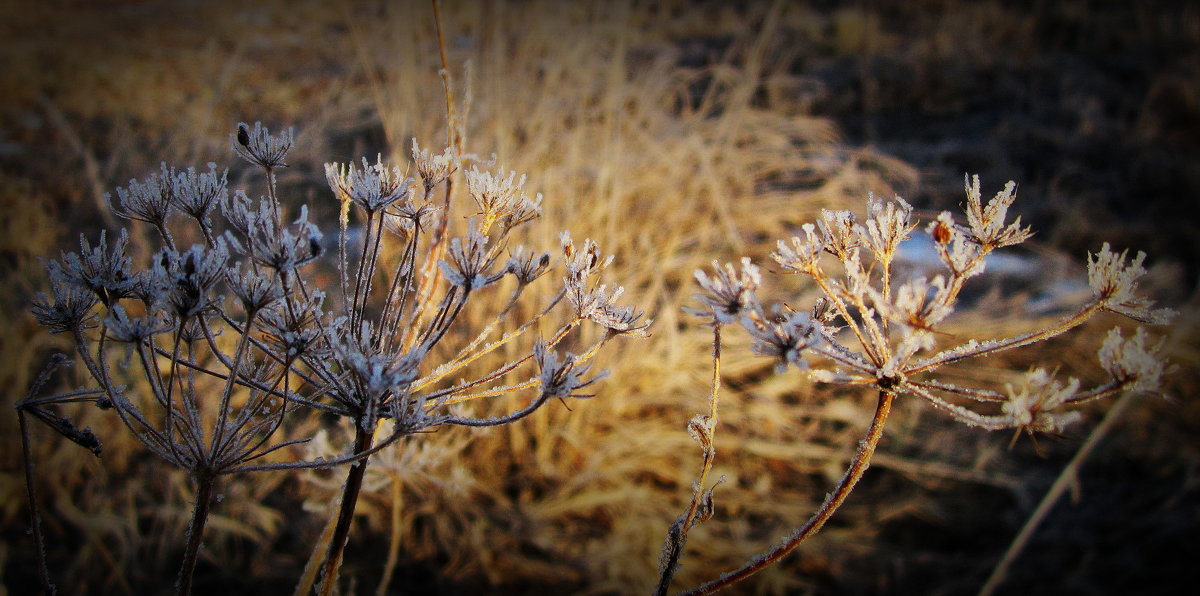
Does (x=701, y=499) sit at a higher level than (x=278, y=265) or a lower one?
lower

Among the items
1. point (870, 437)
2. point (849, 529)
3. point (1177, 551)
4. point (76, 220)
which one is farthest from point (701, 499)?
point (76, 220)

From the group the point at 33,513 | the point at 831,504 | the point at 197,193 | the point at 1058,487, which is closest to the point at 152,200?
the point at 197,193

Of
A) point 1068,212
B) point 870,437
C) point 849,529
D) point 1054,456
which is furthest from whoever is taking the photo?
point 1068,212

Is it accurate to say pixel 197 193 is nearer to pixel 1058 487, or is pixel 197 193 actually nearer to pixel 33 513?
pixel 33 513

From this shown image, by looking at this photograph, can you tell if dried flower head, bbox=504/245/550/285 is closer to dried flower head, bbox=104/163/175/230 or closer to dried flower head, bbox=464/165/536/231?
dried flower head, bbox=464/165/536/231

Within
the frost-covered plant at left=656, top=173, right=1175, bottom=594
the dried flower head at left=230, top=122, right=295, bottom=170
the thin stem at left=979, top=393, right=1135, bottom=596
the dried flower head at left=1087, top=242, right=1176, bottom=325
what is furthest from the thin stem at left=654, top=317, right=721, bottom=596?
the thin stem at left=979, top=393, right=1135, bottom=596

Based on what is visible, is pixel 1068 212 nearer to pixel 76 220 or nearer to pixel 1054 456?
pixel 1054 456
